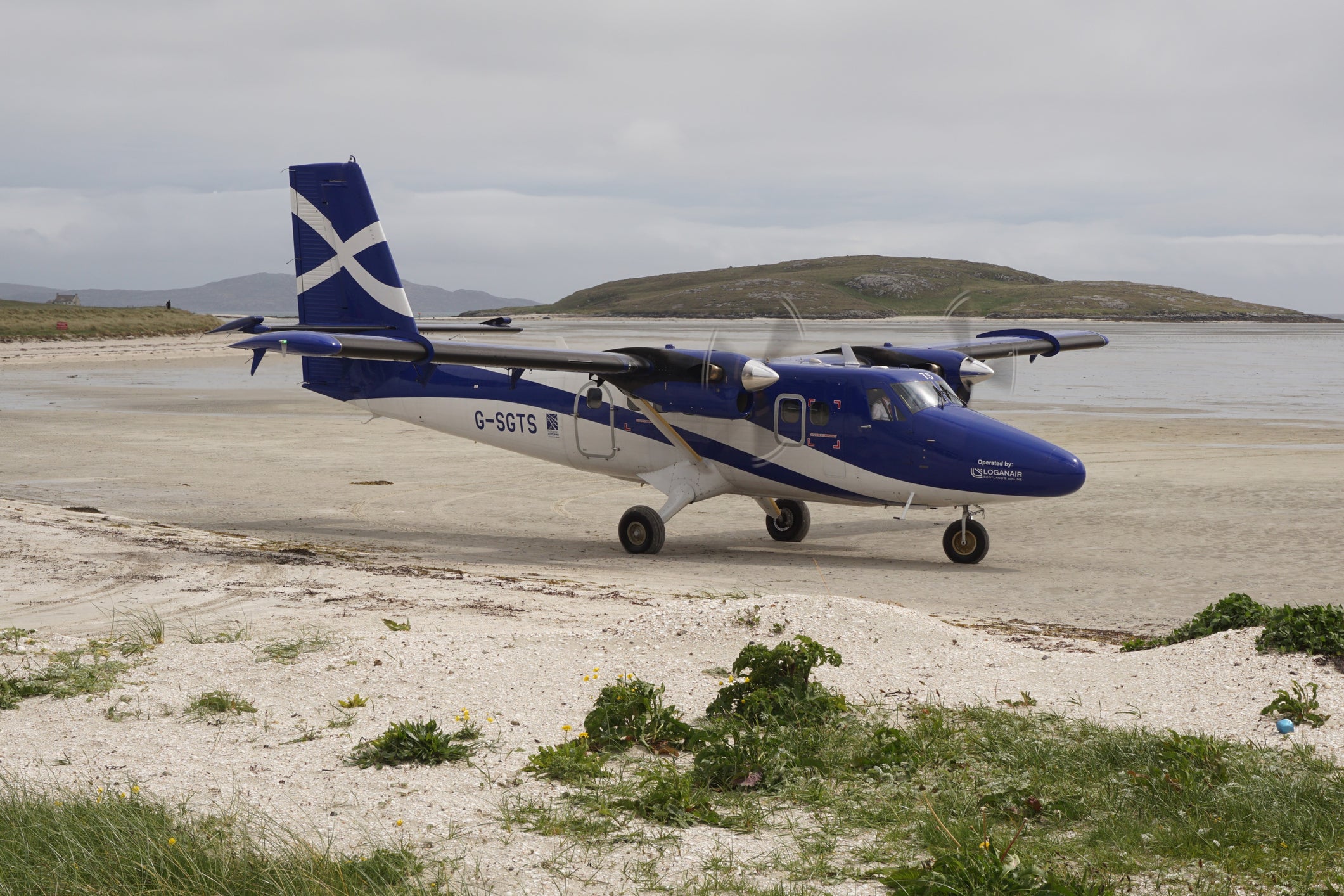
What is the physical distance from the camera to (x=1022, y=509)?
18359 mm

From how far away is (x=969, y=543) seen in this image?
1431 centimetres

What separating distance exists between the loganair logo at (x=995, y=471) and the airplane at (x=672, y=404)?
0.06 feet

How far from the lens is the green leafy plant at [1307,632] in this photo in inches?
281

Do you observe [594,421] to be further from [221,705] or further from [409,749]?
[409,749]

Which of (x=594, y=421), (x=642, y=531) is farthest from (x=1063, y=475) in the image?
(x=594, y=421)

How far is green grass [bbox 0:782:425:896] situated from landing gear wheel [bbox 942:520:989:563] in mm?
10722

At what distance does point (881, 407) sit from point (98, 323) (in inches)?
3000

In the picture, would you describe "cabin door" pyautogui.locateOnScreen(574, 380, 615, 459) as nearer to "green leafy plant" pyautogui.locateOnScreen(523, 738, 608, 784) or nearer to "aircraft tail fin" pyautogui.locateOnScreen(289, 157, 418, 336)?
"aircraft tail fin" pyautogui.locateOnScreen(289, 157, 418, 336)

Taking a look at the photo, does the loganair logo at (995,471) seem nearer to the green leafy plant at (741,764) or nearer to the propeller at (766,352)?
the propeller at (766,352)

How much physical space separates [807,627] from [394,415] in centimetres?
1230

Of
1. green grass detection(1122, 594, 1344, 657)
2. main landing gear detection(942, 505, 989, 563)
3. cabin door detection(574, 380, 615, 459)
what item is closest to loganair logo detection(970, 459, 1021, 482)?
main landing gear detection(942, 505, 989, 563)

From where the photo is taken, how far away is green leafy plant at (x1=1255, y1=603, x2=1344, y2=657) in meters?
7.15

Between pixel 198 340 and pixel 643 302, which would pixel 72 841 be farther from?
pixel 643 302

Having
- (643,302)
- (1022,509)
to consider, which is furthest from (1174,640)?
(643,302)
